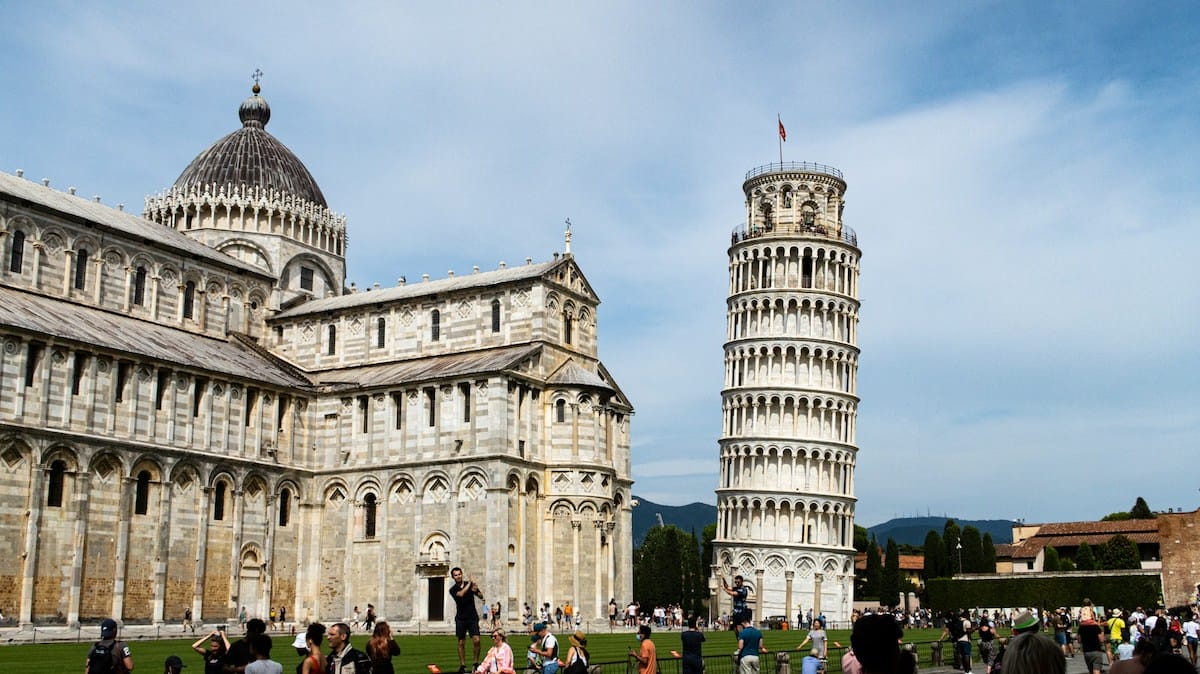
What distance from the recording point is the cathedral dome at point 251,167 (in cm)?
6731

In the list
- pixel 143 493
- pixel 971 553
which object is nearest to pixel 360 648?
pixel 143 493

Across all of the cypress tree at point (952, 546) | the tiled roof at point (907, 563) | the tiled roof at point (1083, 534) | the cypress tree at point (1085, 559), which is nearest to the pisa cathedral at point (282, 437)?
the cypress tree at point (952, 546)

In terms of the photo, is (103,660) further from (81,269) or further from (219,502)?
(81,269)

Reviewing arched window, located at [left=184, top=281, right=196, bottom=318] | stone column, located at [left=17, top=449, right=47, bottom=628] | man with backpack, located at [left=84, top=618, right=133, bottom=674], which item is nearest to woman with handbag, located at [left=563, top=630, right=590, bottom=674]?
man with backpack, located at [left=84, top=618, right=133, bottom=674]

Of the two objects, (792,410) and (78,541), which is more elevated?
(792,410)

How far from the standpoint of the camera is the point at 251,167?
67.7 metres

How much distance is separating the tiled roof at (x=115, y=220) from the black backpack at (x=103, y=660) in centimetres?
4163

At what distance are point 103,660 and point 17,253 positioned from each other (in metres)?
42.0

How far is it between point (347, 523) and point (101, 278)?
50.1ft

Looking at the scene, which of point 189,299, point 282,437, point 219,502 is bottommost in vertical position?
point 219,502

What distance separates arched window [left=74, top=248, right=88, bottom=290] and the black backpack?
42967 mm

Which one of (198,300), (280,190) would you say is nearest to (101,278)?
(198,300)

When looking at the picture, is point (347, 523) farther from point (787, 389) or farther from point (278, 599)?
point (787, 389)

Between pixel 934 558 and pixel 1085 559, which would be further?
pixel 934 558
